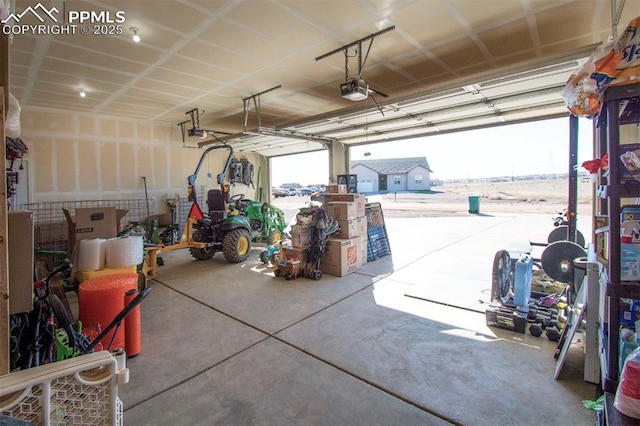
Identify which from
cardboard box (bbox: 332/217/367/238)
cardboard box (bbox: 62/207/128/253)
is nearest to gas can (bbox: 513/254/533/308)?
cardboard box (bbox: 332/217/367/238)

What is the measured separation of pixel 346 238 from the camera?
5.44 m

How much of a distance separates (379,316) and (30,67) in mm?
5771

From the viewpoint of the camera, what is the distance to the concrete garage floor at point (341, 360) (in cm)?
206

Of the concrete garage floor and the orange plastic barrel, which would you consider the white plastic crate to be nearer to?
the concrete garage floor

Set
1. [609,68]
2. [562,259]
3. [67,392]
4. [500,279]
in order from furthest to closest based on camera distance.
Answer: [500,279]
[562,259]
[609,68]
[67,392]

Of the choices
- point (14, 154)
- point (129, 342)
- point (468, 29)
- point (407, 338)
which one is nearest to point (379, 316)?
point (407, 338)

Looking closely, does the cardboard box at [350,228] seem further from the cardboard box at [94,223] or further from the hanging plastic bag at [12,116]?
the hanging plastic bag at [12,116]

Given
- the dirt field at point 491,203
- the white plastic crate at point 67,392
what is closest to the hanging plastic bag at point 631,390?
the white plastic crate at point 67,392

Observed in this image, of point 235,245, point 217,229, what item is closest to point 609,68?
point 235,245

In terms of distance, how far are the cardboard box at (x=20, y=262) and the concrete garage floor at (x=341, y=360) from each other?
3.40 ft

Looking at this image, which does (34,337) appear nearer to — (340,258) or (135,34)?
(135,34)

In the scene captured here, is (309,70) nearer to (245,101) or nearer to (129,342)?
(245,101)

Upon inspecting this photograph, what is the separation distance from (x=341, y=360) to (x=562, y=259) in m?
2.58

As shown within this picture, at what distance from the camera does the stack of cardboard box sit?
17.0 ft
